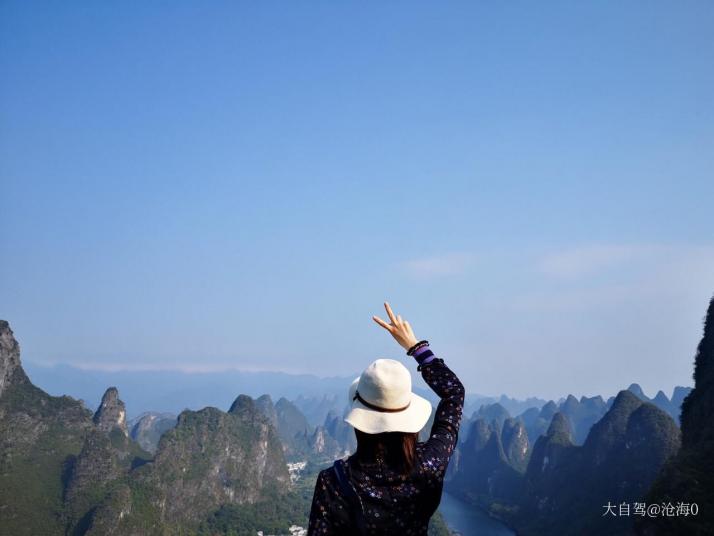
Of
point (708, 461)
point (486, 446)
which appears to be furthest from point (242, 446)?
point (708, 461)

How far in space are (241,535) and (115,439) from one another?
52.0 feet

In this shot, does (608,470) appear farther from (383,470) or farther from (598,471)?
(383,470)

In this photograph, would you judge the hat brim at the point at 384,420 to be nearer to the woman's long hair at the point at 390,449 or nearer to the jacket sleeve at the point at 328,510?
the woman's long hair at the point at 390,449

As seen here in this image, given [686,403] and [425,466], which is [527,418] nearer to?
[686,403]

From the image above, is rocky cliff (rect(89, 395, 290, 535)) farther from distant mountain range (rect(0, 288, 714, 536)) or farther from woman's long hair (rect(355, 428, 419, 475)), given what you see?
woman's long hair (rect(355, 428, 419, 475))

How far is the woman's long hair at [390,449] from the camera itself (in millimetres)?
1805

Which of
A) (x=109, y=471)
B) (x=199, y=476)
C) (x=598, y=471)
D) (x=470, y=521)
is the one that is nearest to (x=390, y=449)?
(x=109, y=471)

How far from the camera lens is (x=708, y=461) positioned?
2062 centimetres

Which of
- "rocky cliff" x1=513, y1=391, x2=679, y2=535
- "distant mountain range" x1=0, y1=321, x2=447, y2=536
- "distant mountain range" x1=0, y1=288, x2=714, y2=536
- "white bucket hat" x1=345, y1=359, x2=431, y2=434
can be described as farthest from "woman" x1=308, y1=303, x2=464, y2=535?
"rocky cliff" x1=513, y1=391, x2=679, y2=535

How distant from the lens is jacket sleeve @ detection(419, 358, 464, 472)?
74.9 inches

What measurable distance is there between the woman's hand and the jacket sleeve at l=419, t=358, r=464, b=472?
98 millimetres

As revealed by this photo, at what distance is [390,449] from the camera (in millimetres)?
1819

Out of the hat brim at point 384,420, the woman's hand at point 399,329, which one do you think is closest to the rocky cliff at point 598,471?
the woman's hand at point 399,329

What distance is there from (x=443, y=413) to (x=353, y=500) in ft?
1.58
